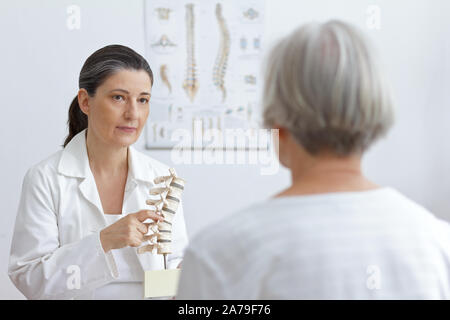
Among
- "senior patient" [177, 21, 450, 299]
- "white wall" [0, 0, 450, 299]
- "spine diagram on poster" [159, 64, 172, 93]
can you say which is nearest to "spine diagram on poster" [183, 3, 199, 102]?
"spine diagram on poster" [159, 64, 172, 93]

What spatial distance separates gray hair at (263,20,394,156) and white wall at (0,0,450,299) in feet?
7.09

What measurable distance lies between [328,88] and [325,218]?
0.62ft

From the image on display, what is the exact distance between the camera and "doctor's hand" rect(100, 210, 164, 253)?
1525 millimetres

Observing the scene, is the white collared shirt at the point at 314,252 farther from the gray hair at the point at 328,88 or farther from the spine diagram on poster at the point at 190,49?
the spine diagram on poster at the point at 190,49

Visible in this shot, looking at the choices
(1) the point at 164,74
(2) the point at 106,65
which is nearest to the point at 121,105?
(2) the point at 106,65

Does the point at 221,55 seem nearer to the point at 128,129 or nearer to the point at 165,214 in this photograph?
the point at 128,129

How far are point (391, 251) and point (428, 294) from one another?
0.34ft

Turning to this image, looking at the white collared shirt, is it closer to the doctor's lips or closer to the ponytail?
the doctor's lips

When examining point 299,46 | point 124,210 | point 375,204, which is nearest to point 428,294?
point 375,204

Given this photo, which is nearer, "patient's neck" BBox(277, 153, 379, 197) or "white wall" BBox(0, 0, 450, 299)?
"patient's neck" BBox(277, 153, 379, 197)

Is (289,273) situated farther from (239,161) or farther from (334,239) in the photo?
(239,161)

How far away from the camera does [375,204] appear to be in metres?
0.85

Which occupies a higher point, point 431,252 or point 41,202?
point 431,252

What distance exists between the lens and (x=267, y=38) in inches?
131
